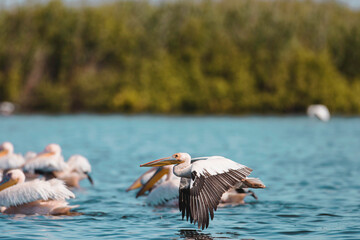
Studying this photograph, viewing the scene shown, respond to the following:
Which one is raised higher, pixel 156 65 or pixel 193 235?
pixel 156 65

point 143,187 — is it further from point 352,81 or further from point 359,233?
point 352,81

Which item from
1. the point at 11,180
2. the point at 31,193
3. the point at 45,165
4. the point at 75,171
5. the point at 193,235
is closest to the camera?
the point at 193,235

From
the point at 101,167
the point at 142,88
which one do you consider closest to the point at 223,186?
the point at 101,167

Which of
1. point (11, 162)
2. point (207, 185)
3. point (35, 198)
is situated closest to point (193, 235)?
point (207, 185)

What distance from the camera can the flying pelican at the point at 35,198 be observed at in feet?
27.6

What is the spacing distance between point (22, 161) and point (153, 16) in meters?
56.2

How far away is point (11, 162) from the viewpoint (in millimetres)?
12008

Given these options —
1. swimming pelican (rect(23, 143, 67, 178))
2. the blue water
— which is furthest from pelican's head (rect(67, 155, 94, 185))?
swimming pelican (rect(23, 143, 67, 178))

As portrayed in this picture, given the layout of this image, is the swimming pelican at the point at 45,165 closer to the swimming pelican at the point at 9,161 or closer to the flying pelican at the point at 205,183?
the swimming pelican at the point at 9,161

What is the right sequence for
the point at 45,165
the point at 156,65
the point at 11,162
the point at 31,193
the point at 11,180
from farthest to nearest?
the point at 156,65
the point at 11,162
the point at 45,165
the point at 11,180
the point at 31,193

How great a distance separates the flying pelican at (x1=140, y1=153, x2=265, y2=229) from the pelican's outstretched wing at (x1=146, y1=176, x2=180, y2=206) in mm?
2075

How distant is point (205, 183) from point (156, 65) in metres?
57.3

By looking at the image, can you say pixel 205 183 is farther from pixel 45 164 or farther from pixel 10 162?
pixel 10 162

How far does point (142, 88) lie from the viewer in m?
61.5
